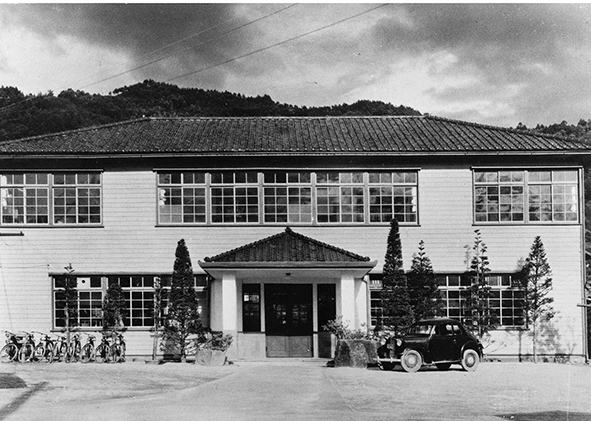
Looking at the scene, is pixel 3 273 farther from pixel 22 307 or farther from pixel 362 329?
pixel 362 329

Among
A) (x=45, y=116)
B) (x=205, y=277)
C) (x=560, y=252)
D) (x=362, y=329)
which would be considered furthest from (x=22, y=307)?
(x=45, y=116)

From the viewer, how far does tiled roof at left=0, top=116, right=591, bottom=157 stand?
24000 mm

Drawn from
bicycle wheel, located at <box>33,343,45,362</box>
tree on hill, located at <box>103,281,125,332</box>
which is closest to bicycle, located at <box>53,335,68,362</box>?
bicycle wheel, located at <box>33,343,45,362</box>

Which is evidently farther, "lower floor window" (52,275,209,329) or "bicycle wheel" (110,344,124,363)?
"lower floor window" (52,275,209,329)

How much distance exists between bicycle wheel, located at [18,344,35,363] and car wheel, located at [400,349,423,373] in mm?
10856

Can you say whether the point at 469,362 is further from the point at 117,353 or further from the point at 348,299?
the point at 117,353

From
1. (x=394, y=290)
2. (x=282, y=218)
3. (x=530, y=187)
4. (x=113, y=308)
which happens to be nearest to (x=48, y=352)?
(x=113, y=308)

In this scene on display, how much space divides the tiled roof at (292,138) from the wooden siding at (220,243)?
41.1 inches

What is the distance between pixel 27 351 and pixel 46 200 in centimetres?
479

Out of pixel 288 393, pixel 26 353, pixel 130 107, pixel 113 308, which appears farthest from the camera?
pixel 130 107

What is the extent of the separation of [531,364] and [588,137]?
35.5 metres

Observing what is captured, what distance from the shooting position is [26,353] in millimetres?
22500

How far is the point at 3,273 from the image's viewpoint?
24078 millimetres

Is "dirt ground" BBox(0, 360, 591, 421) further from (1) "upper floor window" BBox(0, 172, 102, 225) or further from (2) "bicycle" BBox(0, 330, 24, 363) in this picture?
(1) "upper floor window" BBox(0, 172, 102, 225)
